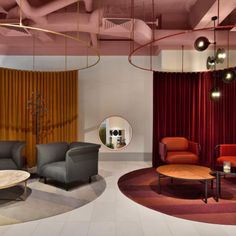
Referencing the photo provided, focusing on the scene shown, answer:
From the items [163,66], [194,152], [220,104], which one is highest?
[163,66]

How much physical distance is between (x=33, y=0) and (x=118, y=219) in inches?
159

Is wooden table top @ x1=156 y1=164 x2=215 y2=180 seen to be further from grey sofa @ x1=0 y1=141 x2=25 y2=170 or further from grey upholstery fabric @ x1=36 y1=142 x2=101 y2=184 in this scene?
grey sofa @ x1=0 y1=141 x2=25 y2=170

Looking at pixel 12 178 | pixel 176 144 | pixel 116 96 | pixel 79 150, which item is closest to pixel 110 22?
pixel 79 150

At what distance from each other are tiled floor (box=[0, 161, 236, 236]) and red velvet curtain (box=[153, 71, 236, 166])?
3096 millimetres

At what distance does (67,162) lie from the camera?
165 inches

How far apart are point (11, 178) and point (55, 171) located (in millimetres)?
833

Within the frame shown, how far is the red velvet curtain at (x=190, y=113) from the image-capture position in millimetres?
6199

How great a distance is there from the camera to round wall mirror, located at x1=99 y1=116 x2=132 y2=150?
6934mm

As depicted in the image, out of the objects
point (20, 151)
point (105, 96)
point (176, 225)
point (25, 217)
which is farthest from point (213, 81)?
point (25, 217)

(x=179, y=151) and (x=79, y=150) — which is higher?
(x=79, y=150)

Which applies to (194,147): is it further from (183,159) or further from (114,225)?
(114,225)

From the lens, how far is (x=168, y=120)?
6.40 meters

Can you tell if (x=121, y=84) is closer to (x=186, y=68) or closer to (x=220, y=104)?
(x=186, y=68)

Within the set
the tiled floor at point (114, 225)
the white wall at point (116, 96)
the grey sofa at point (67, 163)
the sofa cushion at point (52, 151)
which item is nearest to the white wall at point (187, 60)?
the white wall at point (116, 96)
